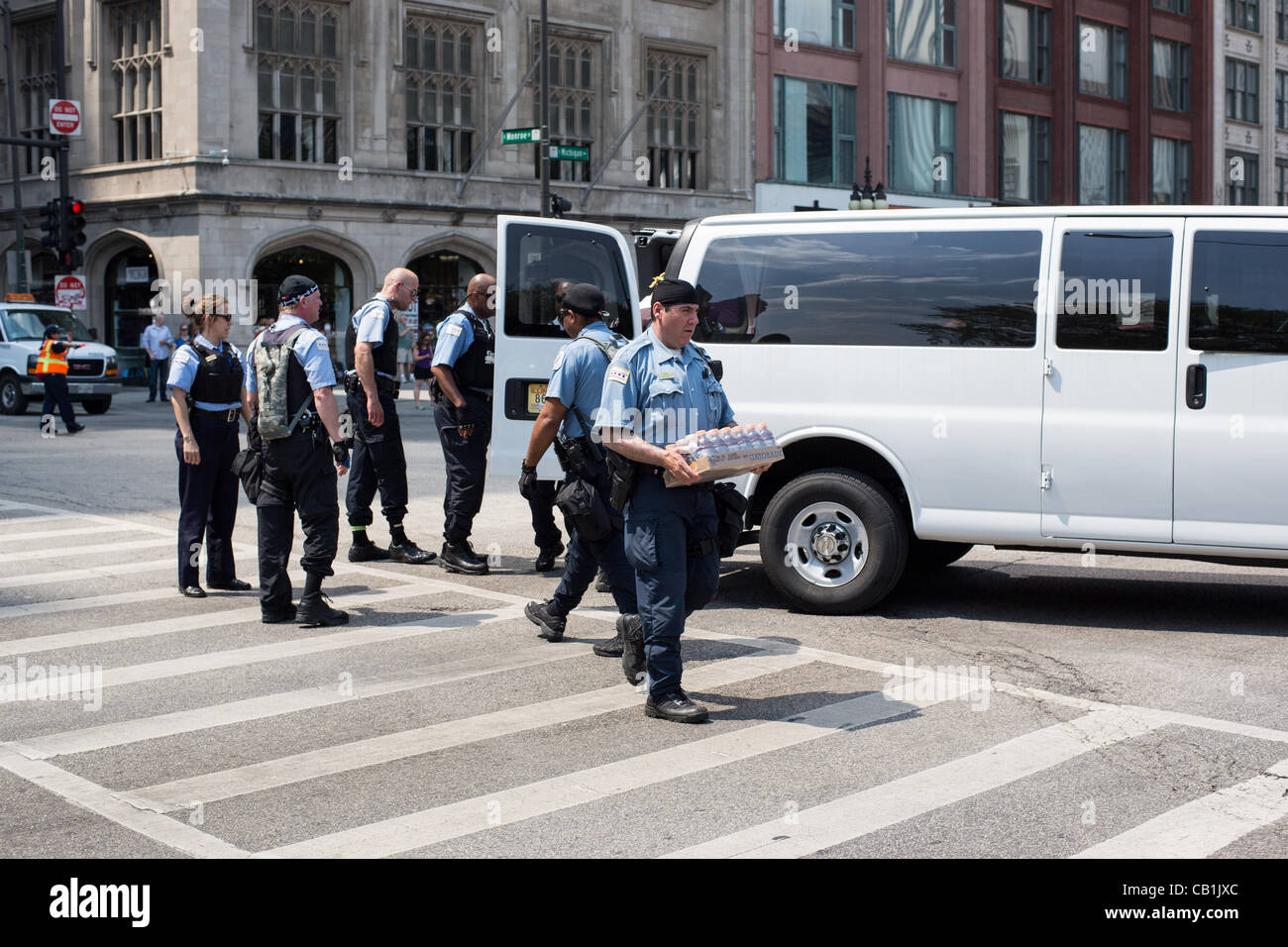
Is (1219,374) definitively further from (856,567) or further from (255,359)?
(255,359)

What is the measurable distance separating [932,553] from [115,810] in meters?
6.11

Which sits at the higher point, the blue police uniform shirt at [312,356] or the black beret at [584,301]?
the black beret at [584,301]

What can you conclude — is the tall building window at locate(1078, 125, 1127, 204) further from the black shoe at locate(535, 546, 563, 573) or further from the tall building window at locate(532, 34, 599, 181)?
the black shoe at locate(535, 546, 563, 573)

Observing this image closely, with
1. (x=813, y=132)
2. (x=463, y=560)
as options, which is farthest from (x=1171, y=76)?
(x=463, y=560)

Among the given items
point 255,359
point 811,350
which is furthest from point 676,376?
point 255,359

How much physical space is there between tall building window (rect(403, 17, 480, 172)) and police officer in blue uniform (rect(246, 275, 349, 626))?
3151 cm

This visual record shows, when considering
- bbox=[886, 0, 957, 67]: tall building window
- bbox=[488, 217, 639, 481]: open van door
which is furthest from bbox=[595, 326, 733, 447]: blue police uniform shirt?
bbox=[886, 0, 957, 67]: tall building window

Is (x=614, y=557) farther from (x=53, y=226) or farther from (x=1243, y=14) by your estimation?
(x=1243, y=14)

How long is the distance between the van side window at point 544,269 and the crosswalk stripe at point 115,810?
15.9 ft

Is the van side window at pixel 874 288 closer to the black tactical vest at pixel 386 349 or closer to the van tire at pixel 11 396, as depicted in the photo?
the black tactical vest at pixel 386 349

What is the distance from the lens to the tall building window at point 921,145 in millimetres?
47719

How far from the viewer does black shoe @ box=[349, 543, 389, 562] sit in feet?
35.9

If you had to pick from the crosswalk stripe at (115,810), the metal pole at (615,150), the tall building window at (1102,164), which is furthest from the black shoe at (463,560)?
the tall building window at (1102,164)
